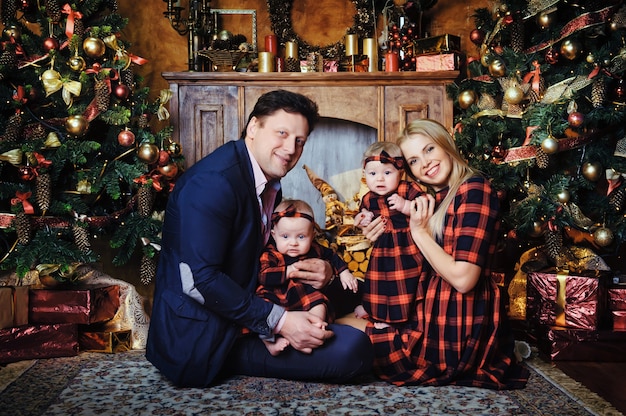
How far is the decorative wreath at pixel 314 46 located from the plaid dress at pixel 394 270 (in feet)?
6.61

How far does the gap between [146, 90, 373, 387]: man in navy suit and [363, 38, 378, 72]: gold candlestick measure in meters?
1.67

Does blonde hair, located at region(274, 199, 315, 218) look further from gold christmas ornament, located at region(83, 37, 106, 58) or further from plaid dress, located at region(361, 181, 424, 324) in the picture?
gold christmas ornament, located at region(83, 37, 106, 58)

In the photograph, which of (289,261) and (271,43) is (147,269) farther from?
(271,43)

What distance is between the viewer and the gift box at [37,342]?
9.47 ft

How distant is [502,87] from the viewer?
3656mm

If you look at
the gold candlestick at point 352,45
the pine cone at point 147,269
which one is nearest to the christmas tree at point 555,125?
the gold candlestick at point 352,45

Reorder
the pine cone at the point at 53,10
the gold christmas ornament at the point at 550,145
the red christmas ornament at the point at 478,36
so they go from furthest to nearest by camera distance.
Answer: the red christmas ornament at the point at 478,36 → the pine cone at the point at 53,10 → the gold christmas ornament at the point at 550,145

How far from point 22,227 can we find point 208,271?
1.24 m

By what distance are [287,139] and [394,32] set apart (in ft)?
6.25

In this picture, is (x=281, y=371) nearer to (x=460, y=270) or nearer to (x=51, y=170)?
(x=460, y=270)

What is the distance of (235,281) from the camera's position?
250 centimetres

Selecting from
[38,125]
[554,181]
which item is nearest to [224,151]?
[38,125]

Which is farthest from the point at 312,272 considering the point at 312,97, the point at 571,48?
the point at 571,48

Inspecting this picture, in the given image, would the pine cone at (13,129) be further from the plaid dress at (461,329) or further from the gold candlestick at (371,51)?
the gold candlestick at (371,51)
